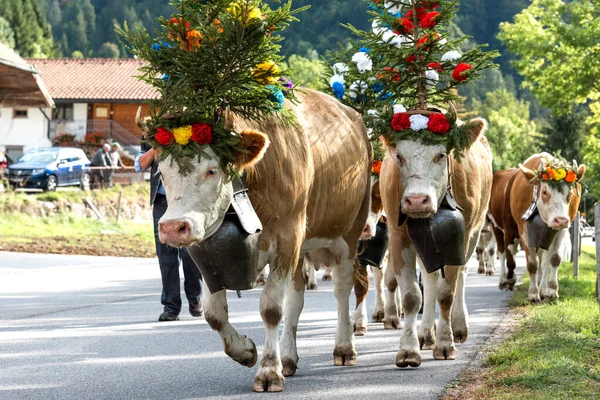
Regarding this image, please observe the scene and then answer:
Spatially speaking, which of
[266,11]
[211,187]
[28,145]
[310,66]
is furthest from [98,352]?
[310,66]

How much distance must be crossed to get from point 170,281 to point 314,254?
8.46 feet

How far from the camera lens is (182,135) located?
691 centimetres

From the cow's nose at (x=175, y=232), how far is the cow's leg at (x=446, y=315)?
2967mm

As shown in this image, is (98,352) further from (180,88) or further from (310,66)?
(310,66)

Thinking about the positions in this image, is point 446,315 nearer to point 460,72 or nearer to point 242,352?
point 460,72

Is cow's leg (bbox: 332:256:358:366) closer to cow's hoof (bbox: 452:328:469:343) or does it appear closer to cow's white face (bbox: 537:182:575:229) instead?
cow's hoof (bbox: 452:328:469:343)

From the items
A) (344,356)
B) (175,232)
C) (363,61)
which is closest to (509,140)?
(363,61)

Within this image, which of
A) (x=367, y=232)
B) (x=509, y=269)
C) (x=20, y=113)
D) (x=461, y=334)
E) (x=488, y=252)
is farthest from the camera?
(x=20, y=113)

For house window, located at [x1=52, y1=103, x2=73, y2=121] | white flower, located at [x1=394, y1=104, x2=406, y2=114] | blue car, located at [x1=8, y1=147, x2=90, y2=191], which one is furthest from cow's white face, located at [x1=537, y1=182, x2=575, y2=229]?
house window, located at [x1=52, y1=103, x2=73, y2=121]

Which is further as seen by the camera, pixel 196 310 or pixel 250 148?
pixel 196 310

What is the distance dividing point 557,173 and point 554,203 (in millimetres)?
470

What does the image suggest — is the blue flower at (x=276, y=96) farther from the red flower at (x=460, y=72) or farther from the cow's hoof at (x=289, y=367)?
the red flower at (x=460, y=72)

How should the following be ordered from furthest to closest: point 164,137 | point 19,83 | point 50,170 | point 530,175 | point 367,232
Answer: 1. point 50,170
2. point 19,83
3. point 530,175
4. point 367,232
5. point 164,137

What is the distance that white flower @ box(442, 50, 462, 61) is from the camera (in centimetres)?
916
